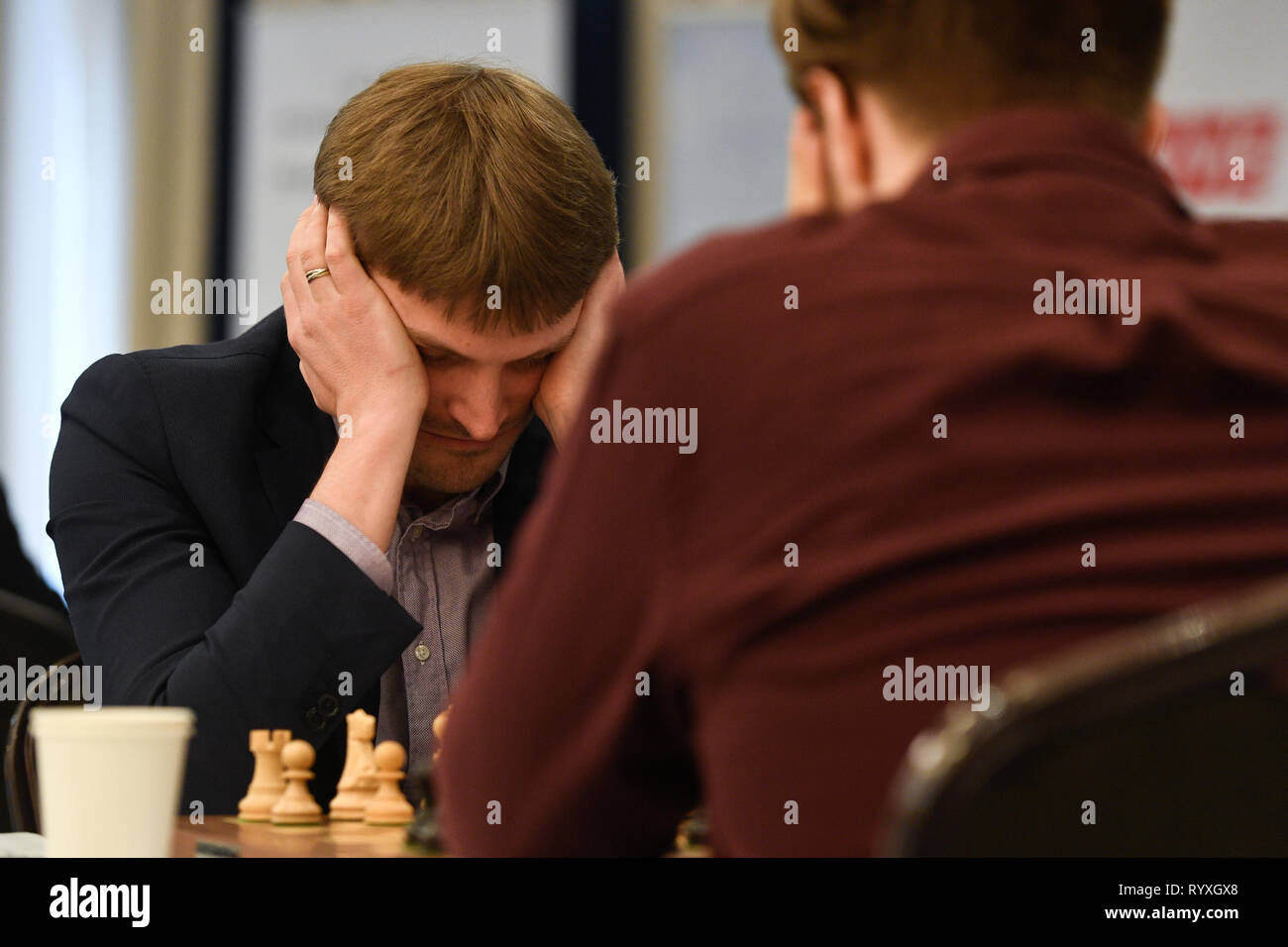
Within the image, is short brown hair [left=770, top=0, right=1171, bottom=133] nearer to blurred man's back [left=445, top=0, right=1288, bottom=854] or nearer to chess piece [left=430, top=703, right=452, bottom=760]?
blurred man's back [left=445, top=0, right=1288, bottom=854]

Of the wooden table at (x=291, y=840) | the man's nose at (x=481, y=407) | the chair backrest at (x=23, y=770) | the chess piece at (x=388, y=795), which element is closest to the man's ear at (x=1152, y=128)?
the wooden table at (x=291, y=840)

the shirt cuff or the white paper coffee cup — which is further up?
the shirt cuff

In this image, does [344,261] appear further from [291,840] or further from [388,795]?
[291,840]

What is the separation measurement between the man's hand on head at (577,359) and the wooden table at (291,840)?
62cm

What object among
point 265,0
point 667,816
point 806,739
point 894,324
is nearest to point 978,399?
point 894,324

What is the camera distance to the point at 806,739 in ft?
2.28

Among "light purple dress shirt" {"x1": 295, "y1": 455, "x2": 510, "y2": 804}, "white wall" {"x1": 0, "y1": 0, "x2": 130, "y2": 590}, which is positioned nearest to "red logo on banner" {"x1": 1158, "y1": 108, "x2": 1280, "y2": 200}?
"light purple dress shirt" {"x1": 295, "y1": 455, "x2": 510, "y2": 804}

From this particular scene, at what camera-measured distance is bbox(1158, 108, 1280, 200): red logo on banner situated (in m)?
4.31

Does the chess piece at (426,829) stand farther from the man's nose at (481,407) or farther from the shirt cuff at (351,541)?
the man's nose at (481,407)

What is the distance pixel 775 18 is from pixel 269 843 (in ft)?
2.32

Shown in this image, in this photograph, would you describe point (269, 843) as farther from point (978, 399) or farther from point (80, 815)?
point (978, 399)

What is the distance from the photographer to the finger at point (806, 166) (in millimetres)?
876

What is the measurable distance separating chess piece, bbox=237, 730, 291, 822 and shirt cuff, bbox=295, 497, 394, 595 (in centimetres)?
22

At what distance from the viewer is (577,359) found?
1.79m
